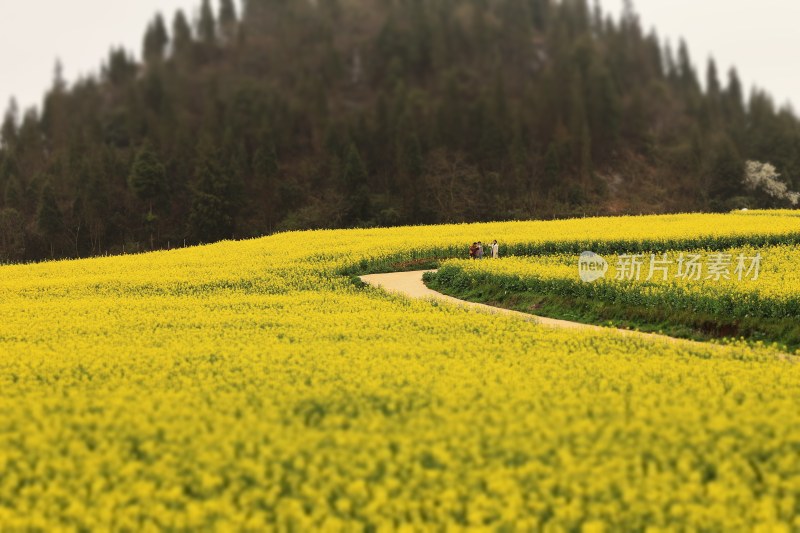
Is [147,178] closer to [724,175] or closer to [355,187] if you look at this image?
[355,187]

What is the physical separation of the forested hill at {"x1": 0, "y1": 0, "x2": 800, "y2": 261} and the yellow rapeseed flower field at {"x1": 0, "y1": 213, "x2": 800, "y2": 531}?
64.5 m

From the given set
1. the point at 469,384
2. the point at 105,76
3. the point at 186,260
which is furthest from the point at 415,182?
the point at 105,76

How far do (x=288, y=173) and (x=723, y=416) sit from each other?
95.3 meters

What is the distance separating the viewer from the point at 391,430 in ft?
25.3

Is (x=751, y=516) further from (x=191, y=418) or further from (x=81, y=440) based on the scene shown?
(x=81, y=440)

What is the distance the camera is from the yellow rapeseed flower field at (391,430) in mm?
6102

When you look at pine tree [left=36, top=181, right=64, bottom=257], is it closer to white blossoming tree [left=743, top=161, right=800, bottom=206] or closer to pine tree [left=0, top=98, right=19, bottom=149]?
pine tree [left=0, top=98, right=19, bottom=149]

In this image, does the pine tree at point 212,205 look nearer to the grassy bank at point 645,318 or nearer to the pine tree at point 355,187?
the pine tree at point 355,187

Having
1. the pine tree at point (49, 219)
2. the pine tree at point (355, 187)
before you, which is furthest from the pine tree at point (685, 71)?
the pine tree at point (49, 219)

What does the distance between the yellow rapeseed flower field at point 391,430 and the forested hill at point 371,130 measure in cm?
6449

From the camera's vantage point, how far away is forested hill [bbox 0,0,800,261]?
80.4 m

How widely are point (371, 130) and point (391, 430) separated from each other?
9305cm

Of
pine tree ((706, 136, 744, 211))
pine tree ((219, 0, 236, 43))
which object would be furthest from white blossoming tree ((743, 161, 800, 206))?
pine tree ((219, 0, 236, 43))

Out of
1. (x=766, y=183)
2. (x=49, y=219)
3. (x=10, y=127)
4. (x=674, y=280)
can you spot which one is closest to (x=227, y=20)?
(x=10, y=127)
